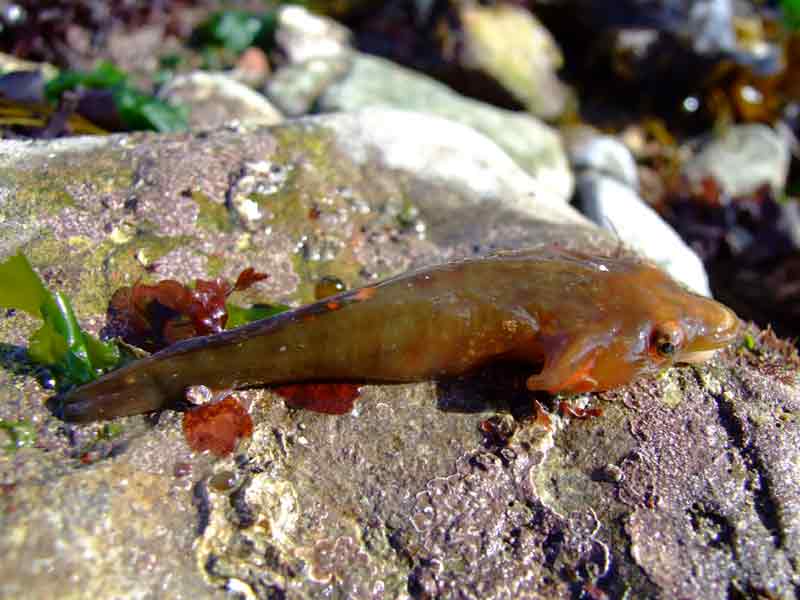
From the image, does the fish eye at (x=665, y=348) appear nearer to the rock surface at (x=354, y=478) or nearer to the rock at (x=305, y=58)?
the rock surface at (x=354, y=478)

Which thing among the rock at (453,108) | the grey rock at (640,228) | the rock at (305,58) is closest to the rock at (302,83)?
the rock at (305,58)

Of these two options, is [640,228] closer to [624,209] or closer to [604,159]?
[624,209]

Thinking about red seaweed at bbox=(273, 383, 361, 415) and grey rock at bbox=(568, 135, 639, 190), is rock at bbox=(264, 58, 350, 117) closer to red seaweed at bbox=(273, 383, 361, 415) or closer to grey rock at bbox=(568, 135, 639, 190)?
grey rock at bbox=(568, 135, 639, 190)

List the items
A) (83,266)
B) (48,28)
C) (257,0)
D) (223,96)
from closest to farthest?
(83,266) → (223,96) → (48,28) → (257,0)

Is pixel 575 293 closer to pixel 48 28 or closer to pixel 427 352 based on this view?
pixel 427 352

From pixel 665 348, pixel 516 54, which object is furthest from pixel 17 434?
pixel 516 54

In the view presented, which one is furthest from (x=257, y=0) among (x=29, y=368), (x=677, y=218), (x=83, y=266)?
(x=29, y=368)
